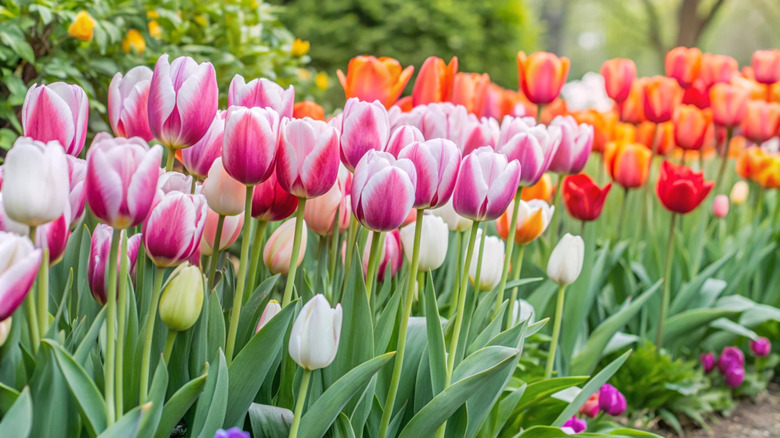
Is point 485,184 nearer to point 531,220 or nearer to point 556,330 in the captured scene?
point 531,220

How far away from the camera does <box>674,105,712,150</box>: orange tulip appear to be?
314 cm

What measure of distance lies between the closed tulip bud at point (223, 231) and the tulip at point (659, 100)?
226cm

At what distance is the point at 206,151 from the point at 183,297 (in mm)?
314

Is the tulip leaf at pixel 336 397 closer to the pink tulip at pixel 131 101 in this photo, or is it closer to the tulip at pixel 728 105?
the pink tulip at pixel 131 101

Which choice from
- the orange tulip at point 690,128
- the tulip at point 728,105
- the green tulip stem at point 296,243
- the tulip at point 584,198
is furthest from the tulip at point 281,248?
the tulip at point 728,105

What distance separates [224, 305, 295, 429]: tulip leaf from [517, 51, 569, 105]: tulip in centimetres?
158

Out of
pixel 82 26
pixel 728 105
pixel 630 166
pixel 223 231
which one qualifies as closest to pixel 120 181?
pixel 223 231

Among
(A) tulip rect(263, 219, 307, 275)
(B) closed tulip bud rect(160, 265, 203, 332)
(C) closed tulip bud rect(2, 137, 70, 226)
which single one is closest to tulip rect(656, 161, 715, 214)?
(A) tulip rect(263, 219, 307, 275)

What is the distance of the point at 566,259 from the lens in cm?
168

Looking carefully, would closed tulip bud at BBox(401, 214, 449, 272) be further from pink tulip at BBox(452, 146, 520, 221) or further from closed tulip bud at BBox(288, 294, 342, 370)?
closed tulip bud at BBox(288, 294, 342, 370)

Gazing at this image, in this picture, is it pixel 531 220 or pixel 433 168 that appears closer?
pixel 433 168

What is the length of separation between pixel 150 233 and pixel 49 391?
0.26 metres

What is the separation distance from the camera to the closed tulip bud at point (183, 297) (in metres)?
1.07

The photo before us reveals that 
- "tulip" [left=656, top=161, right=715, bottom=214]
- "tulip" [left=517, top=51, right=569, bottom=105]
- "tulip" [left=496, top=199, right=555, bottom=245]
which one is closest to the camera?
"tulip" [left=496, top=199, right=555, bottom=245]
